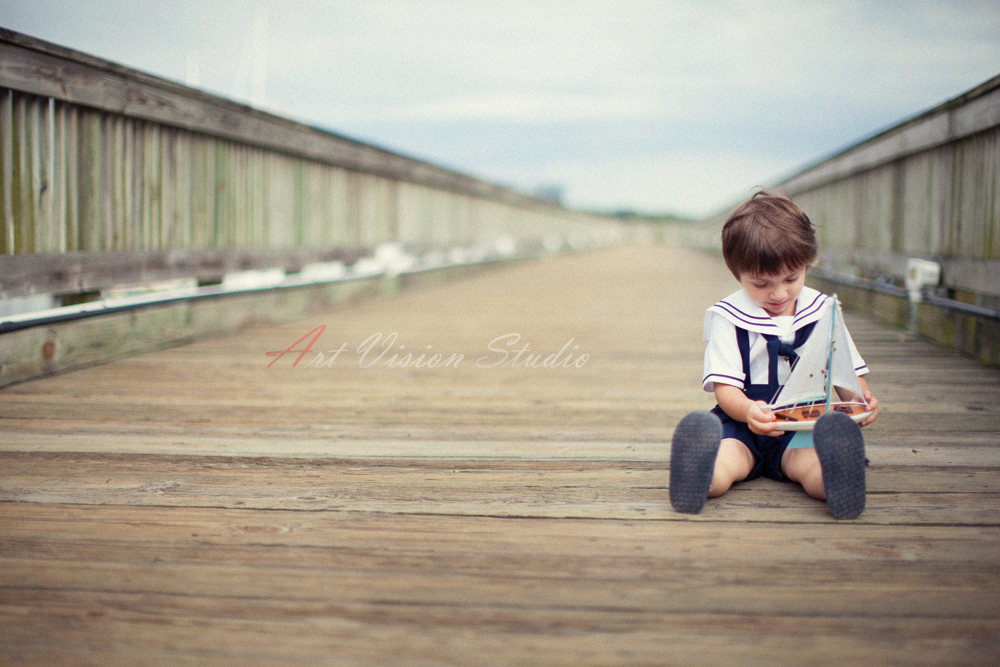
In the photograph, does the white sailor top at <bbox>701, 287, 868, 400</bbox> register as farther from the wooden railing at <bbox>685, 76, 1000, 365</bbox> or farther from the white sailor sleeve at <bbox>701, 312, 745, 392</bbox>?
the wooden railing at <bbox>685, 76, 1000, 365</bbox>

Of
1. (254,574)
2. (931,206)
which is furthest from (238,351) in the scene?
(931,206)

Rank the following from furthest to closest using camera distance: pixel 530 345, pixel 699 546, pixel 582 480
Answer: pixel 530 345 < pixel 582 480 < pixel 699 546

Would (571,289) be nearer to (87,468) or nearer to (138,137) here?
(138,137)

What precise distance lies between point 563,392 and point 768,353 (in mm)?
1270

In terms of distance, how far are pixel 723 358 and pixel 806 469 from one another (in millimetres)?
334

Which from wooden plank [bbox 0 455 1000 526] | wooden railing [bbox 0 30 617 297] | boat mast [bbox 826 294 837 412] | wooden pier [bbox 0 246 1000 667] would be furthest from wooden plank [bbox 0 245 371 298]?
boat mast [bbox 826 294 837 412]

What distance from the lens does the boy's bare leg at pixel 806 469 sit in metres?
1.87

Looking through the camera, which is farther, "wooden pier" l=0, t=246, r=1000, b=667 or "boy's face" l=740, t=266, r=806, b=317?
"boy's face" l=740, t=266, r=806, b=317

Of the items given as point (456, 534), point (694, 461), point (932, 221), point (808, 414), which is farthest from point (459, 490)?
point (932, 221)

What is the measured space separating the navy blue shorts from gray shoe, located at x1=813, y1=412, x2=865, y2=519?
0.28m

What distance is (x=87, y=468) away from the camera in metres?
2.11

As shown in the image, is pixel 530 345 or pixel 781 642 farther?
pixel 530 345

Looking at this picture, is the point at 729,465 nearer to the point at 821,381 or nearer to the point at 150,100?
the point at 821,381

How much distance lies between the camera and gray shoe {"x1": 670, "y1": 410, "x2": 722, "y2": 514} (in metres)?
1.78
